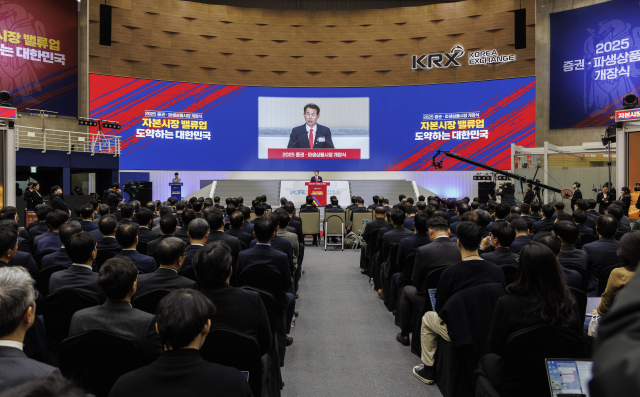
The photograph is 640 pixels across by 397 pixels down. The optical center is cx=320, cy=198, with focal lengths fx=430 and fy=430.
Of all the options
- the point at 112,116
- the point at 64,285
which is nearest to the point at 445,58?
the point at 112,116

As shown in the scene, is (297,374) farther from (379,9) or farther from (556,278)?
(379,9)

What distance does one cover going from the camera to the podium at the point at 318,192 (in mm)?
14430

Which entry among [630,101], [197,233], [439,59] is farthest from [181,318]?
[439,59]

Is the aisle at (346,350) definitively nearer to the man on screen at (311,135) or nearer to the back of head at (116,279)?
the back of head at (116,279)

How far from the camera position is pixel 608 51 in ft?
52.2

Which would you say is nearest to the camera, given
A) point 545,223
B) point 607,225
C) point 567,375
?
point 567,375

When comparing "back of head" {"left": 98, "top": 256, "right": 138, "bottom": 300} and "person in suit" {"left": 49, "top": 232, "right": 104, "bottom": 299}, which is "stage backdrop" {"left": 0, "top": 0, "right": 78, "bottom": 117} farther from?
"back of head" {"left": 98, "top": 256, "right": 138, "bottom": 300}

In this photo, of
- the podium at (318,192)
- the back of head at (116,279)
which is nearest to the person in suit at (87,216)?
the back of head at (116,279)

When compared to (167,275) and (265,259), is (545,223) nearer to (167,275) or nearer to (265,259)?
(265,259)

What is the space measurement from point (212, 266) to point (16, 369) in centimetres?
104

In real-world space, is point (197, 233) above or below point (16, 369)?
above

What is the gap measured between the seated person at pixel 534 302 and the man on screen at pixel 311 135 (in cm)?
1726

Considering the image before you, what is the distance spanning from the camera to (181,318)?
1.47 metres

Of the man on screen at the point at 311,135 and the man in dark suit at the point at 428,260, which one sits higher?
the man on screen at the point at 311,135
